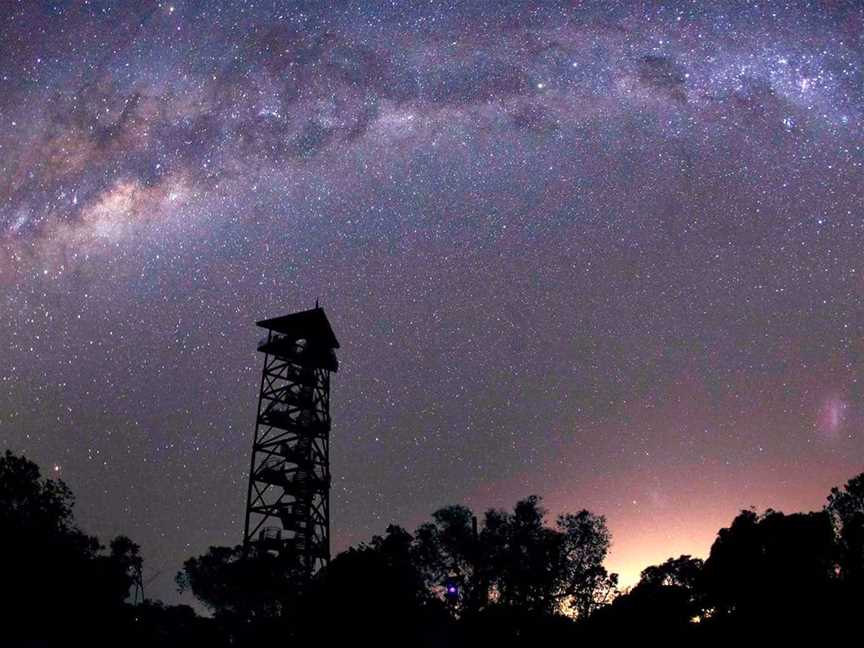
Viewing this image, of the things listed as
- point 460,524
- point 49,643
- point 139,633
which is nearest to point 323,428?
point 460,524

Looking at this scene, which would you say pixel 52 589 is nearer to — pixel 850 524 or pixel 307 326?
pixel 307 326

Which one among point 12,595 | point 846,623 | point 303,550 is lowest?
point 846,623

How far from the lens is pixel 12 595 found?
27.0 meters

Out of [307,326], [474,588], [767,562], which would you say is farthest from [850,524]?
[307,326]

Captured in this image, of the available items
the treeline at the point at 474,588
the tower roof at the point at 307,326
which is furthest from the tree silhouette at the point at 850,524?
the tower roof at the point at 307,326

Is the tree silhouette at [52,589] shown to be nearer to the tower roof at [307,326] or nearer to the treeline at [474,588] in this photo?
the treeline at [474,588]

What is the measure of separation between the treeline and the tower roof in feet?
43.3

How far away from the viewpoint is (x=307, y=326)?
169 ft

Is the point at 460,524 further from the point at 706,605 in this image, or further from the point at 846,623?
the point at 846,623

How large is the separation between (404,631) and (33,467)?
2544 centimetres

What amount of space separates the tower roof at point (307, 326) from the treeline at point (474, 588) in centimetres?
1320

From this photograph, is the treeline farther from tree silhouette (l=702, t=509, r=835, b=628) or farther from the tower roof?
the tower roof

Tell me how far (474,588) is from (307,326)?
20.5 m

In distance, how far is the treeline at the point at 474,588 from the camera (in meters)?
26.0
